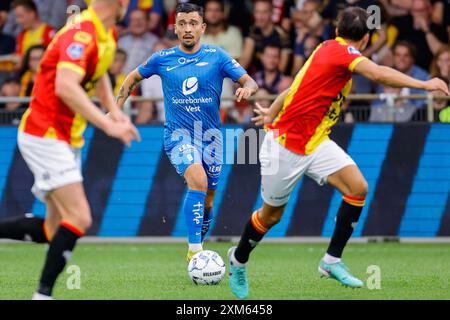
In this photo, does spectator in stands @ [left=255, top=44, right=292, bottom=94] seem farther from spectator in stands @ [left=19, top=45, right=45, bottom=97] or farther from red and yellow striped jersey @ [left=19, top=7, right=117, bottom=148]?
red and yellow striped jersey @ [left=19, top=7, right=117, bottom=148]

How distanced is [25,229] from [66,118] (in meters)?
0.98

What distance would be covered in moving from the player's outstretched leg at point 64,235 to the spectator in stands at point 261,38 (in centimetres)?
973

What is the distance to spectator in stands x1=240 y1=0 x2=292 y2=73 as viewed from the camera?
57.6ft

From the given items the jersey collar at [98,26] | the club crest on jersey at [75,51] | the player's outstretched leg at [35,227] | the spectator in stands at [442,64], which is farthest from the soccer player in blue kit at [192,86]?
the spectator in stands at [442,64]

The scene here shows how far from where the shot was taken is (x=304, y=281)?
34.9 feet

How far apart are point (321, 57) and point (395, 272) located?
3001 millimetres

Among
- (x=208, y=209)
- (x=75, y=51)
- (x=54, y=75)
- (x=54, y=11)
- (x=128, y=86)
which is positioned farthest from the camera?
(x=54, y=11)

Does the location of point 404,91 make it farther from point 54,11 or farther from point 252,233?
point 252,233

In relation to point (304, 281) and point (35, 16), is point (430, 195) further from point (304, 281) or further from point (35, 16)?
point (35, 16)

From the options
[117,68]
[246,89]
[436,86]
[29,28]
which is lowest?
[117,68]

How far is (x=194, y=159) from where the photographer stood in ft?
37.1

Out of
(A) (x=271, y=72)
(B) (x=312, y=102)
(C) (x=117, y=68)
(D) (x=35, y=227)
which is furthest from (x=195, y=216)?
(C) (x=117, y=68)

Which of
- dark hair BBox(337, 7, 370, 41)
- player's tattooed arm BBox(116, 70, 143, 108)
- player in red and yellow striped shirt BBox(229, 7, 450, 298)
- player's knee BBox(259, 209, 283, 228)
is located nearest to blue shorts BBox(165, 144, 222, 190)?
player's tattooed arm BBox(116, 70, 143, 108)

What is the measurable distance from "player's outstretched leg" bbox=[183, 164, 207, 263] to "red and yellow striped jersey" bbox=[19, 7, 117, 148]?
Result: 2.93 m
